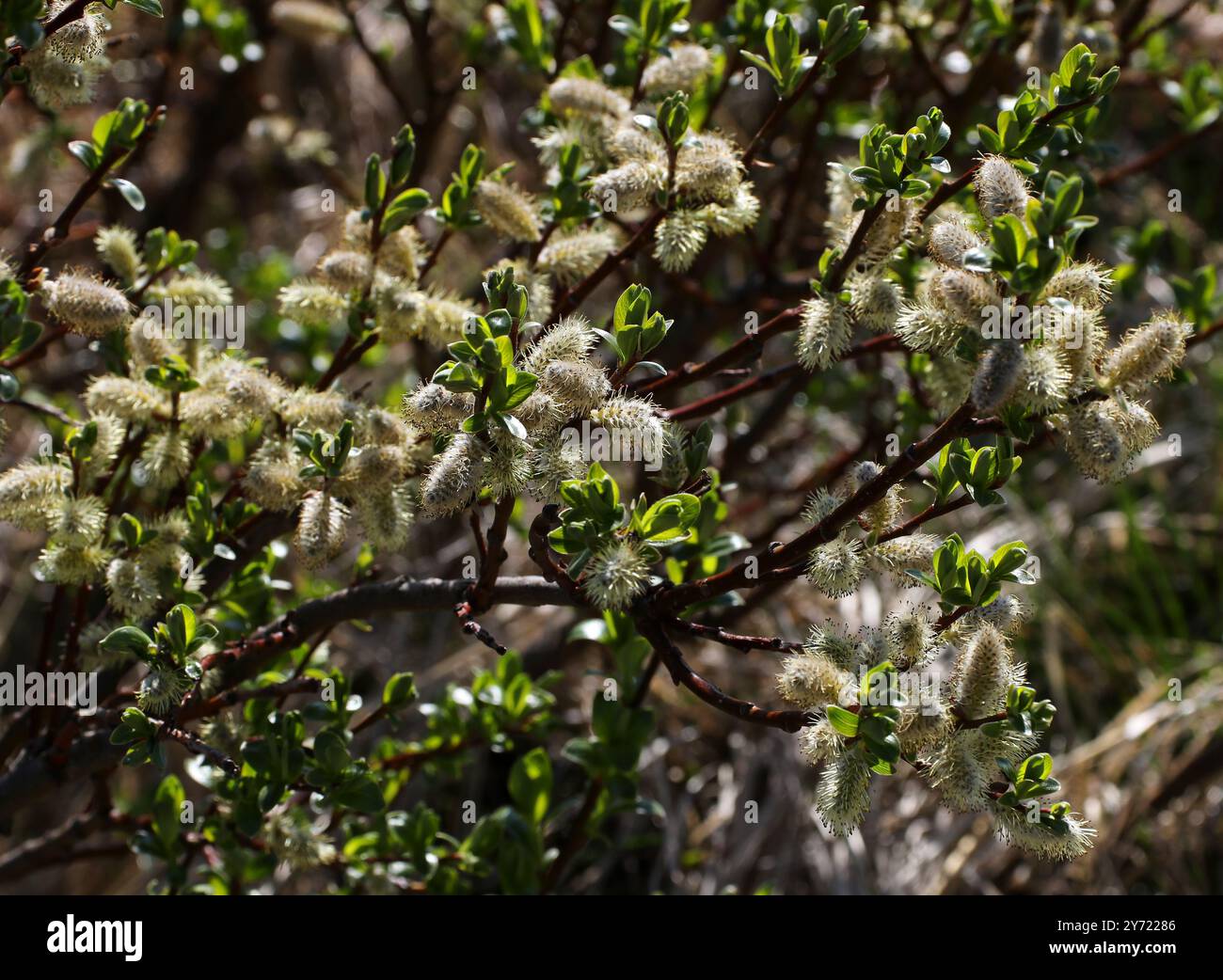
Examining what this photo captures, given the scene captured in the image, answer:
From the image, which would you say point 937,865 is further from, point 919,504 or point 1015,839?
point 1015,839

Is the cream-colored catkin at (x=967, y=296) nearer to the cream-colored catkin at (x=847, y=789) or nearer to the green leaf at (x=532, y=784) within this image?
the cream-colored catkin at (x=847, y=789)

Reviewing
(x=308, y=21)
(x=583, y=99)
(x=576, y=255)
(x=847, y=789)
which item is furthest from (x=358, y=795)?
(x=308, y=21)

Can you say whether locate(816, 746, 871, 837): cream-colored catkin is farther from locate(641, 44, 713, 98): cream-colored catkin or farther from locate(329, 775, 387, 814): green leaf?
locate(641, 44, 713, 98): cream-colored catkin

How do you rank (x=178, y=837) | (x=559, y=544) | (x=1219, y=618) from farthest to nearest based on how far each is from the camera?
(x=1219, y=618) → (x=178, y=837) → (x=559, y=544)

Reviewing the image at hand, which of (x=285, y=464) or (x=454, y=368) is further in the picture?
(x=285, y=464)

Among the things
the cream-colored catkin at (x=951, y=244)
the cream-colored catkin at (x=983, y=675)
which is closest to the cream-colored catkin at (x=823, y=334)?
the cream-colored catkin at (x=951, y=244)

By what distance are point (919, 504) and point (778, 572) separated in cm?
227

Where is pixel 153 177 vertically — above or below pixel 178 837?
above

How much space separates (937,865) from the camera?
8.80ft

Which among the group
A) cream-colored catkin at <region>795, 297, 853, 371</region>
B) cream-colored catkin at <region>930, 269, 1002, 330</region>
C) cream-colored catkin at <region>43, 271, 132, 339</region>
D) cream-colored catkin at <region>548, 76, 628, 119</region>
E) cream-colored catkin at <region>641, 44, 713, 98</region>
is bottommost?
cream-colored catkin at <region>930, 269, 1002, 330</region>

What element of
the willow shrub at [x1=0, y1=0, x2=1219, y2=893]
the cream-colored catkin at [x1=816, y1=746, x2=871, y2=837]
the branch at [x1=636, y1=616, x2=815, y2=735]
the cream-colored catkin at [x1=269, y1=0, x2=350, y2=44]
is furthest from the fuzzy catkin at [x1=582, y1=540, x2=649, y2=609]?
the cream-colored catkin at [x1=269, y1=0, x2=350, y2=44]

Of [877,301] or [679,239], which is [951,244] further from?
[679,239]
